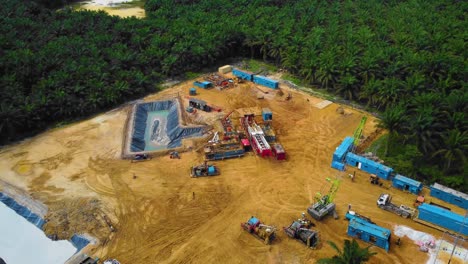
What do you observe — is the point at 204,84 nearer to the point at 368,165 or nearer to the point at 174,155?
the point at 174,155

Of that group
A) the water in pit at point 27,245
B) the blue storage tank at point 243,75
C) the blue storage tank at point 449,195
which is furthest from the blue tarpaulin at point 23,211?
the blue storage tank at point 243,75

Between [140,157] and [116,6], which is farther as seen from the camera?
[116,6]

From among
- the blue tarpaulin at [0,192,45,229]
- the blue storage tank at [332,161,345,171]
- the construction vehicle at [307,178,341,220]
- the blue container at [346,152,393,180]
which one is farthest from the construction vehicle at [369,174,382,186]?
the blue tarpaulin at [0,192,45,229]

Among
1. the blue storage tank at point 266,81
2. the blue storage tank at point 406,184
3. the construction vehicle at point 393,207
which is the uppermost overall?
the blue storage tank at point 266,81

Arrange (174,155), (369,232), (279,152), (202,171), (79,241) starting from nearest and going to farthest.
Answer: (369,232), (79,241), (202,171), (279,152), (174,155)

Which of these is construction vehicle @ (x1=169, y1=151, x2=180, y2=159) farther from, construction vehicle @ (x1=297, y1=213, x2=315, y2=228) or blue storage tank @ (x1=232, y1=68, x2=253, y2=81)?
blue storage tank @ (x1=232, y1=68, x2=253, y2=81)

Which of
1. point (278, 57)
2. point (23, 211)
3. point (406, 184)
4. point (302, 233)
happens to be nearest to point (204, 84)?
point (278, 57)

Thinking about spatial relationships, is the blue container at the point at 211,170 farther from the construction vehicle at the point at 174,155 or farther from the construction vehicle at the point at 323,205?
the construction vehicle at the point at 323,205
